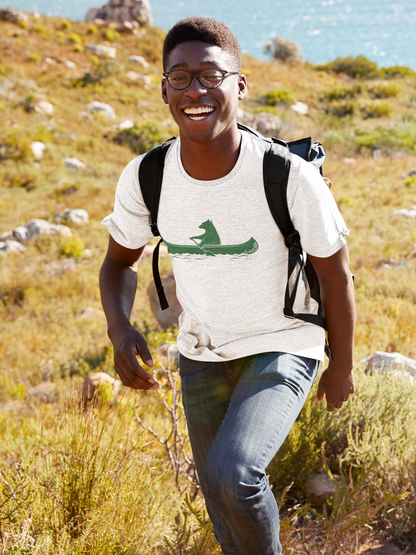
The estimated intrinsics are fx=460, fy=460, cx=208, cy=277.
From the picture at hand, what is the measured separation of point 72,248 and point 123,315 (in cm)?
672

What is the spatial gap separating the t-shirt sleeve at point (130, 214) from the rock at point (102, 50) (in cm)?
2562

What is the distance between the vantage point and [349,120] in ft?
63.1

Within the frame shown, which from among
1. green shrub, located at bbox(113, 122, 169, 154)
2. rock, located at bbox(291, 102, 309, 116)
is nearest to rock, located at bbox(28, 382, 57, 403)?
green shrub, located at bbox(113, 122, 169, 154)

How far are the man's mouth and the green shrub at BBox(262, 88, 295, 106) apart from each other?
68.6 ft

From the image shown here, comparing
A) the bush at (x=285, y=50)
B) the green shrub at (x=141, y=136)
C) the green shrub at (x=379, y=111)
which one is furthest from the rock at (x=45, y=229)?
the bush at (x=285, y=50)

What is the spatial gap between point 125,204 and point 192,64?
0.54 metres

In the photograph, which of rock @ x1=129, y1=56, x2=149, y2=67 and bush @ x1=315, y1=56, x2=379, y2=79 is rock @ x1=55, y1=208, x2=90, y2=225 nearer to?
rock @ x1=129, y1=56, x2=149, y2=67

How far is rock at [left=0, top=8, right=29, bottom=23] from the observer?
84.7 ft

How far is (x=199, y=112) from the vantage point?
149cm

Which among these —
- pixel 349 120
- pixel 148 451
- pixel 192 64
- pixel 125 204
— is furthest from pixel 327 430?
pixel 349 120

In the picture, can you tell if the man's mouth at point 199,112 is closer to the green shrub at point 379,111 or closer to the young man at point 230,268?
the young man at point 230,268

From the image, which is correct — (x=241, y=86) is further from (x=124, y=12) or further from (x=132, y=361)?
(x=124, y=12)

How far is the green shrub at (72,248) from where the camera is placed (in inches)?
319

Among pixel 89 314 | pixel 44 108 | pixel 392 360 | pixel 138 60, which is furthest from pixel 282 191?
pixel 138 60
